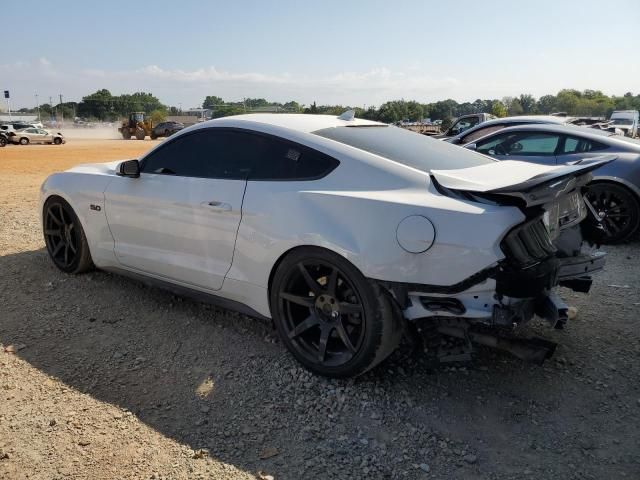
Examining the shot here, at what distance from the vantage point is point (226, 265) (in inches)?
142

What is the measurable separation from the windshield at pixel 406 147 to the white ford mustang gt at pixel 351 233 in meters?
0.02

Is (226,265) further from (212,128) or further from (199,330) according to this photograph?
(212,128)

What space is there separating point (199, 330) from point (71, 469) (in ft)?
4.92

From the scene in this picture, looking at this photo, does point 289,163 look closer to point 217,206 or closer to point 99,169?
point 217,206

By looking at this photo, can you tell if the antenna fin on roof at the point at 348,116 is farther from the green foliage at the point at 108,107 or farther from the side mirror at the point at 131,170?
the green foliage at the point at 108,107

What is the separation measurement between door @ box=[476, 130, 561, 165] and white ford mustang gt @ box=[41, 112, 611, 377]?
3777 mm

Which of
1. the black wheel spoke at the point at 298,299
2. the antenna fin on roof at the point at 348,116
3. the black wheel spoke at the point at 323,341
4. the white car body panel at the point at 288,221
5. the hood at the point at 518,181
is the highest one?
the antenna fin on roof at the point at 348,116

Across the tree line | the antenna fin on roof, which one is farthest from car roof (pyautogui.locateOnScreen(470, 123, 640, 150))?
the tree line

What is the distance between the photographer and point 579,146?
6.96 meters

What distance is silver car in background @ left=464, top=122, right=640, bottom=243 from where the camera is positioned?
252 inches

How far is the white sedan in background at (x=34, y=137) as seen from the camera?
34.0 meters

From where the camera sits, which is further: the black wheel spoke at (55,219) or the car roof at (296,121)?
the black wheel spoke at (55,219)

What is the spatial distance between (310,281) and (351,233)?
42 cm

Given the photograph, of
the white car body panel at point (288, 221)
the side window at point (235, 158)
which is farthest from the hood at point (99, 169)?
the side window at point (235, 158)
